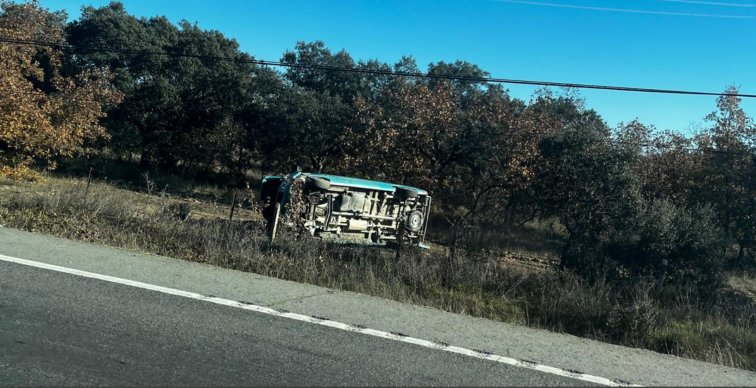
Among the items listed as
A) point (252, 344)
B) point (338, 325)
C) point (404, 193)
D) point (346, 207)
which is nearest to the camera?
point (252, 344)

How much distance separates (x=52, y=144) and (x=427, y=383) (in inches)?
821

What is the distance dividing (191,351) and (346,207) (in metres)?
8.63

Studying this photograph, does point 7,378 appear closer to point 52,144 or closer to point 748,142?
point 52,144

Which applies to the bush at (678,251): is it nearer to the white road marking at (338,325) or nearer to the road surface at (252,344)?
the road surface at (252,344)

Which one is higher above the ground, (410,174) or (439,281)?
(410,174)

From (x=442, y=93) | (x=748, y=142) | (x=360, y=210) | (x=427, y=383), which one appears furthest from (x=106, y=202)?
(x=748, y=142)

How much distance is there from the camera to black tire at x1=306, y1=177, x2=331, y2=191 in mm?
12227

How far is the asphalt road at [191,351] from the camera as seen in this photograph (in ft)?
14.1

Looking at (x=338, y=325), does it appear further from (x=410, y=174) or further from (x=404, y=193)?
(x=410, y=174)

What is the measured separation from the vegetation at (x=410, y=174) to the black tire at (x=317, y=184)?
1484mm

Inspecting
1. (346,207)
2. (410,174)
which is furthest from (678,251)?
(410,174)

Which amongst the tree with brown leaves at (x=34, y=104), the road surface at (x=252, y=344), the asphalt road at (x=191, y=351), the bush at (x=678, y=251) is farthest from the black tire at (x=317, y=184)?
the tree with brown leaves at (x=34, y=104)

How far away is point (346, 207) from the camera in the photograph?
13297mm

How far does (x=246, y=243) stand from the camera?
928cm
